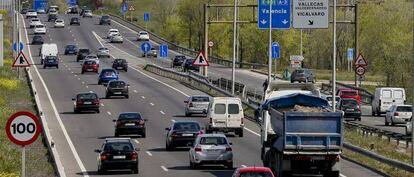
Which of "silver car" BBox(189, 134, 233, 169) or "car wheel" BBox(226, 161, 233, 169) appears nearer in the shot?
"silver car" BBox(189, 134, 233, 169)

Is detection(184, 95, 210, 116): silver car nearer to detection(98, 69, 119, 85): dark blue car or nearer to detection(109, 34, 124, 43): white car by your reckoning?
detection(98, 69, 119, 85): dark blue car

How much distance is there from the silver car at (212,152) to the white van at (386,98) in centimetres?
3757

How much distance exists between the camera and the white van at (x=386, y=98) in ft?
253

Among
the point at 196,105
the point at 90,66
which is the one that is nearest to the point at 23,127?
the point at 196,105

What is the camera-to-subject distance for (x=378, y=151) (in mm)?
46875

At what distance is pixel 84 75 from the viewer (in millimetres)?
100938

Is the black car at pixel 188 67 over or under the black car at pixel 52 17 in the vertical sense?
under

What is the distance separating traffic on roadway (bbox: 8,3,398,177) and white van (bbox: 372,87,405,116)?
9cm

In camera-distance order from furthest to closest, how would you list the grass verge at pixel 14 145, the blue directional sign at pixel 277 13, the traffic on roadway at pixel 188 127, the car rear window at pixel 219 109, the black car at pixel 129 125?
the blue directional sign at pixel 277 13
the car rear window at pixel 219 109
the black car at pixel 129 125
the grass verge at pixel 14 145
the traffic on roadway at pixel 188 127

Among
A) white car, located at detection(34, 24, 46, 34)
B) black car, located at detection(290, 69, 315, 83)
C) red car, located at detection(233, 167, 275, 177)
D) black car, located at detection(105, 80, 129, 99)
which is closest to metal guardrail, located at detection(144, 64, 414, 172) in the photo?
black car, located at detection(105, 80, 129, 99)

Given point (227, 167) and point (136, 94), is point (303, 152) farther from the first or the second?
point (136, 94)

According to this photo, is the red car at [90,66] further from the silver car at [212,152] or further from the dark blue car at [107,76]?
the silver car at [212,152]

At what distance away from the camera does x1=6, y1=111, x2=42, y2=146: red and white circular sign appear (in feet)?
75.2

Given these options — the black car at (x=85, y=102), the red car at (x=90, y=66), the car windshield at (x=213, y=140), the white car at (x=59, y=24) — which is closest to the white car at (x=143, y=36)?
the white car at (x=59, y=24)
